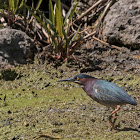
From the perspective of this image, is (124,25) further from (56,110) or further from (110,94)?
(110,94)

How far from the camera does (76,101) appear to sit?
4340 millimetres

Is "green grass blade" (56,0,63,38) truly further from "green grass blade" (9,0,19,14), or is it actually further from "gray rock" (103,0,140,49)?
"gray rock" (103,0,140,49)

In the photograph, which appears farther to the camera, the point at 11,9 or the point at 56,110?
the point at 11,9

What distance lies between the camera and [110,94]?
321 centimetres

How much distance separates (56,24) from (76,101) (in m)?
2.23

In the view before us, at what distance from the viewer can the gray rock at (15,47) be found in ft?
20.5

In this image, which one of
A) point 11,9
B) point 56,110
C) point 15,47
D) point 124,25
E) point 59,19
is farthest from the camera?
point 124,25

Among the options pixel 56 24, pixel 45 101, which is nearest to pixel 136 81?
pixel 45 101

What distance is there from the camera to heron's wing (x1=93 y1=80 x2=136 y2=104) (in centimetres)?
315

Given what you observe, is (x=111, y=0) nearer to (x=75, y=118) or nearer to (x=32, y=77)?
(x=32, y=77)

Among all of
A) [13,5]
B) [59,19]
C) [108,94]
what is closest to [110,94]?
[108,94]

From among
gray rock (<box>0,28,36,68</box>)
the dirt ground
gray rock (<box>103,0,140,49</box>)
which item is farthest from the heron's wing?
gray rock (<box>103,0,140,49</box>)

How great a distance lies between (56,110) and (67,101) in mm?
496

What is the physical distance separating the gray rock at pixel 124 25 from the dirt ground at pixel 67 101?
25cm
